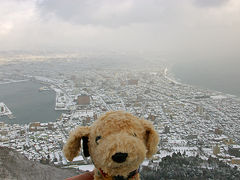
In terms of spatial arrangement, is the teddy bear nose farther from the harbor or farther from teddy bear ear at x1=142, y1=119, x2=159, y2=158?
the harbor

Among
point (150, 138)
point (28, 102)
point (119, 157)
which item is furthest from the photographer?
point (28, 102)

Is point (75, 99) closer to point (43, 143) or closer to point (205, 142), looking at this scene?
point (43, 143)

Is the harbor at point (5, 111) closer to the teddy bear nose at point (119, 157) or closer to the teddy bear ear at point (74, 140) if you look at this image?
the teddy bear ear at point (74, 140)

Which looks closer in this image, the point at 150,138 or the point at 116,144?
the point at 116,144

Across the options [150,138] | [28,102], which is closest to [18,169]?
[150,138]

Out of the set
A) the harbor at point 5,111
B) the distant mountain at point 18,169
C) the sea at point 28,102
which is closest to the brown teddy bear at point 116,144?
the distant mountain at point 18,169

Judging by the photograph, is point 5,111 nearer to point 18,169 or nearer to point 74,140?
point 18,169

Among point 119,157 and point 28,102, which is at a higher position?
point 119,157
